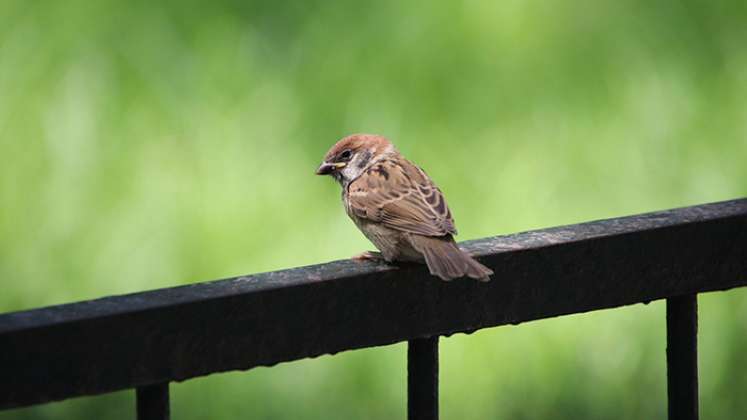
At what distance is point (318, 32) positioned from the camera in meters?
4.50

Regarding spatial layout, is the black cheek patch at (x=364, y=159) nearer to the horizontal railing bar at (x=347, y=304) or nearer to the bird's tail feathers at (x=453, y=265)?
the bird's tail feathers at (x=453, y=265)

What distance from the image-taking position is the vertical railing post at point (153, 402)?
5.21ft

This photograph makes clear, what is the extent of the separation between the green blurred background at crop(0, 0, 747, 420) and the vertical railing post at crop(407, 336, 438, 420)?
2.04m

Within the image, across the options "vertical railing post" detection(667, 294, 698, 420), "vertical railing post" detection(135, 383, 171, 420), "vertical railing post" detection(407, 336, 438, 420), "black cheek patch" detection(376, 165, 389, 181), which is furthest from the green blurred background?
"vertical railing post" detection(135, 383, 171, 420)

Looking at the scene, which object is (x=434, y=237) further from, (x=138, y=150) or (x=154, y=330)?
(x=138, y=150)

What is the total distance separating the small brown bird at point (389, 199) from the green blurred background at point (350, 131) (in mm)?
620

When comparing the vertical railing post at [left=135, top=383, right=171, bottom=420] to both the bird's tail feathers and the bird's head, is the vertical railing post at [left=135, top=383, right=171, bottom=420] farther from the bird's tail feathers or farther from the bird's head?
the bird's head

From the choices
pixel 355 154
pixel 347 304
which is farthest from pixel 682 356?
pixel 355 154

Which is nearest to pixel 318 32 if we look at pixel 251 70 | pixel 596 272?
pixel 251 70

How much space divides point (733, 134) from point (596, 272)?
2805 millimetres

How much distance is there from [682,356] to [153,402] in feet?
2.36

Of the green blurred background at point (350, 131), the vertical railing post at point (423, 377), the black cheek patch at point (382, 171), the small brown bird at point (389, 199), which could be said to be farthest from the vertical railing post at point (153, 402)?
the green blurred background at point (350, 131)

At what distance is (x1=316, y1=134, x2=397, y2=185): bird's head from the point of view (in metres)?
3.43

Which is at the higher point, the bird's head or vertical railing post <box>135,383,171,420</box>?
the bird's head
